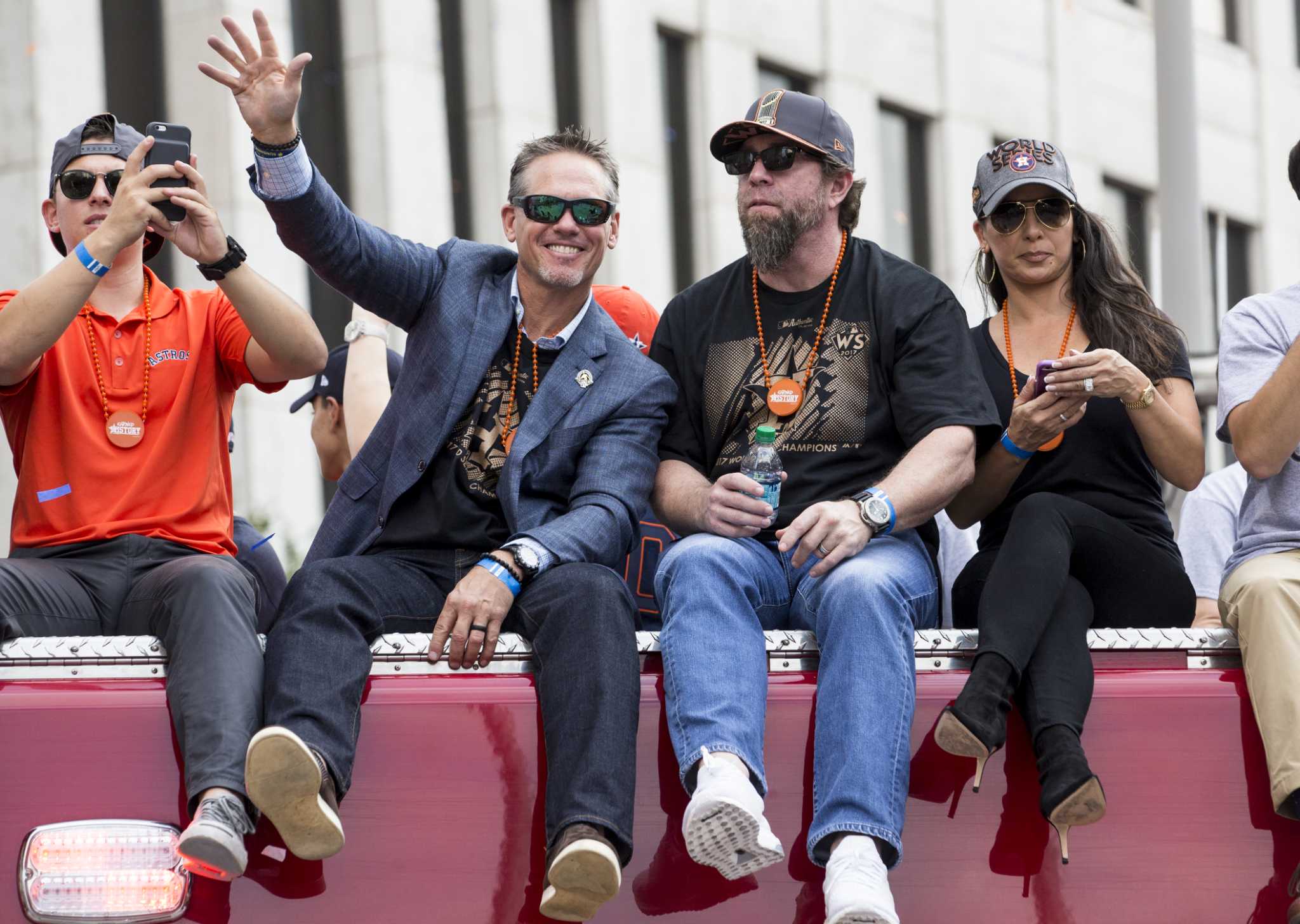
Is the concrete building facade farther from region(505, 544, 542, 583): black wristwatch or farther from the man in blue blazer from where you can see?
region(505, 544, 542, 583): black wristwatch

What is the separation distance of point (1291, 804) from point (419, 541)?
2152 mm

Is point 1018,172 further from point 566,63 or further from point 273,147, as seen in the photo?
point 566,63

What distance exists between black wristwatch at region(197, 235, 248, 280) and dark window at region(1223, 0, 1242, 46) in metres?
21.4

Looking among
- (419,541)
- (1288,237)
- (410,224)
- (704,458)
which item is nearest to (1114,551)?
(704,458)

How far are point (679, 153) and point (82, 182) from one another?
12525mm

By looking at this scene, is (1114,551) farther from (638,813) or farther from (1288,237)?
(1288,237)

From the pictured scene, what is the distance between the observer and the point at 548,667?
3730 mm

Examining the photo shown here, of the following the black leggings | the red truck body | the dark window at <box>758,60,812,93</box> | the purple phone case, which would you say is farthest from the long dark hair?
the dark window at <box>758,60,812,93</box>

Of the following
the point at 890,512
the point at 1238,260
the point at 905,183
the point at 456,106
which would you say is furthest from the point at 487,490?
the point at 1238,260

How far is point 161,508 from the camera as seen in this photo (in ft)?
14.2

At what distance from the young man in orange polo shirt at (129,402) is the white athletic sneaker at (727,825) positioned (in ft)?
3.27

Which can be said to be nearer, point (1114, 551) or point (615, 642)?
point (615, 642)

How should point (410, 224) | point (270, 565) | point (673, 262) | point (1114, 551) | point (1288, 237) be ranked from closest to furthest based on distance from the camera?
1. point (1114, 551)
2. point (270, 565)
3. point (410, 224)
4. point (673, 262)
5. point (1288, 237)

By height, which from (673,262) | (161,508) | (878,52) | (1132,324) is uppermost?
(878,52)
